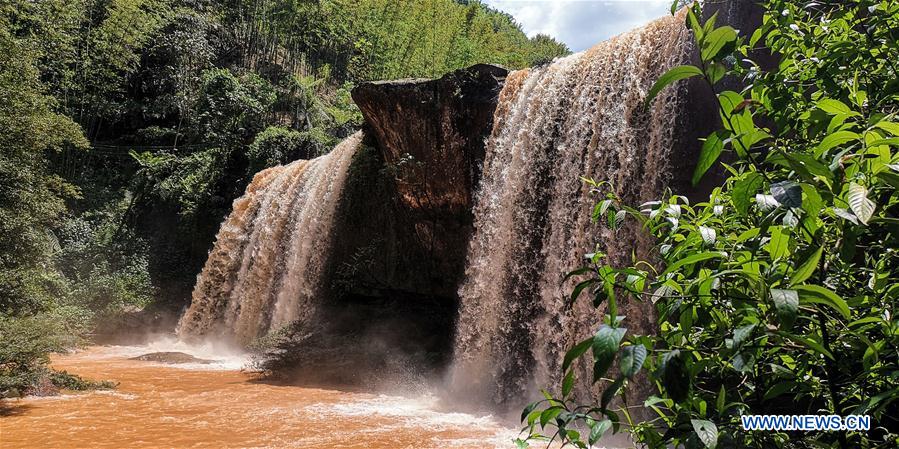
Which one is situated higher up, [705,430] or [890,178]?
[890,178]

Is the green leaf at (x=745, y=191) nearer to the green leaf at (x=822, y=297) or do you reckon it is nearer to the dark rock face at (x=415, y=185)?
the green leaf at (x=822, y=297)

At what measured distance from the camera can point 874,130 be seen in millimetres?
820

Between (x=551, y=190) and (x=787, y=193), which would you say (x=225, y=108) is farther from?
(x=787, y=193)

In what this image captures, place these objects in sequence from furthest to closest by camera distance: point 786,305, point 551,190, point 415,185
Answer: point 415,185, point 551,190, point 786,305

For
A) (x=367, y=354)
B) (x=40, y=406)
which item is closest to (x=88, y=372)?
(x=40, y=406)

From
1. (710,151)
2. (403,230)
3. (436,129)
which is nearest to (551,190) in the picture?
(436,129)

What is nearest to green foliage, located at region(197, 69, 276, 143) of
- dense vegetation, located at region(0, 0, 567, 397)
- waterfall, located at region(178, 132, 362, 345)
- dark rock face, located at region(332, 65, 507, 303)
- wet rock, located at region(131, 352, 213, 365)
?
dense vegetation, located at region(0, 0, 567, 397)

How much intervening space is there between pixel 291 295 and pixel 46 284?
7.69 metres

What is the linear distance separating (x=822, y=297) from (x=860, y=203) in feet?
0.42

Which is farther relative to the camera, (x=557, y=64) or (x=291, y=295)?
(x=291, y=295)

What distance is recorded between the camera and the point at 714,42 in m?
0.86

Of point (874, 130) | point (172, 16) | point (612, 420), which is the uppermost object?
point (172, 16)

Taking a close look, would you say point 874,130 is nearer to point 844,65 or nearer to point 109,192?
point 844,65

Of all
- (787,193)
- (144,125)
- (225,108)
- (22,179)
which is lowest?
(787,193)
